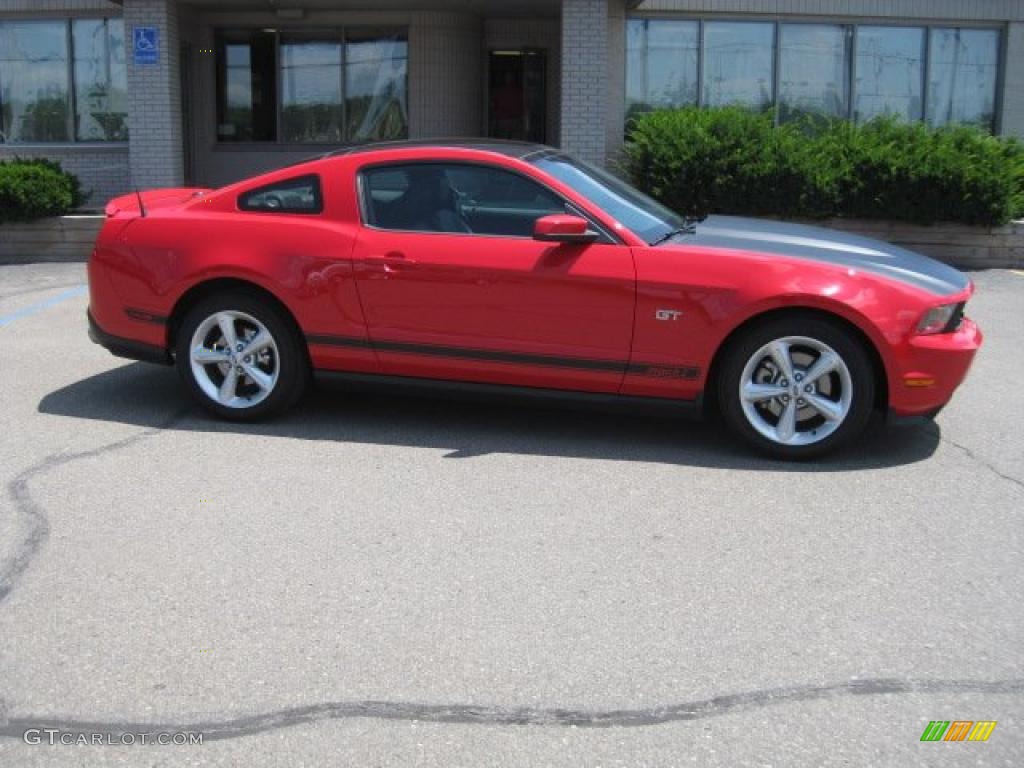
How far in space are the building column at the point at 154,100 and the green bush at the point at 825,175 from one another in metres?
6.05

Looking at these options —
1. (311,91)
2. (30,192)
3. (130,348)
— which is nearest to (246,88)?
(311,91)

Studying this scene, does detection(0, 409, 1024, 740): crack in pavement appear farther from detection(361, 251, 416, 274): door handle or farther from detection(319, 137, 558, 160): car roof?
detection(319, 137, 558, 160): car roof

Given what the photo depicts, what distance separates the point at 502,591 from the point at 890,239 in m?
10.6

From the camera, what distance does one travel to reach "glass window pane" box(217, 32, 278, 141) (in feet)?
56.7

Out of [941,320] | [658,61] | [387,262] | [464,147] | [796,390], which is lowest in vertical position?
[796,390]

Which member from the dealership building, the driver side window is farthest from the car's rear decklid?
the dealership building

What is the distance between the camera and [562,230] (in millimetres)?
5824

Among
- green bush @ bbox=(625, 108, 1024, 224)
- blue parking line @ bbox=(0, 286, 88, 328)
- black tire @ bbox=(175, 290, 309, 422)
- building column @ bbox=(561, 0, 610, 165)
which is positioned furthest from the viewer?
building column @ bbox=(561, 0, 610, 165)

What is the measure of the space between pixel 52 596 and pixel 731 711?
241 centimetres

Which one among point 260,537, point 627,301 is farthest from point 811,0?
point 260,537

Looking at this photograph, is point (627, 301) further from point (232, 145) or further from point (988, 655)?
point (232, 145)

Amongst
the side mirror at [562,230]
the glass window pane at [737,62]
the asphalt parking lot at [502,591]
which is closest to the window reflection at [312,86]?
the glass window pane at [737,62]

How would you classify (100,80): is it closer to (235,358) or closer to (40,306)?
(40,306)

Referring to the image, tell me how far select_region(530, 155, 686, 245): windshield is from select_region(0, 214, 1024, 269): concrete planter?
738 cm
